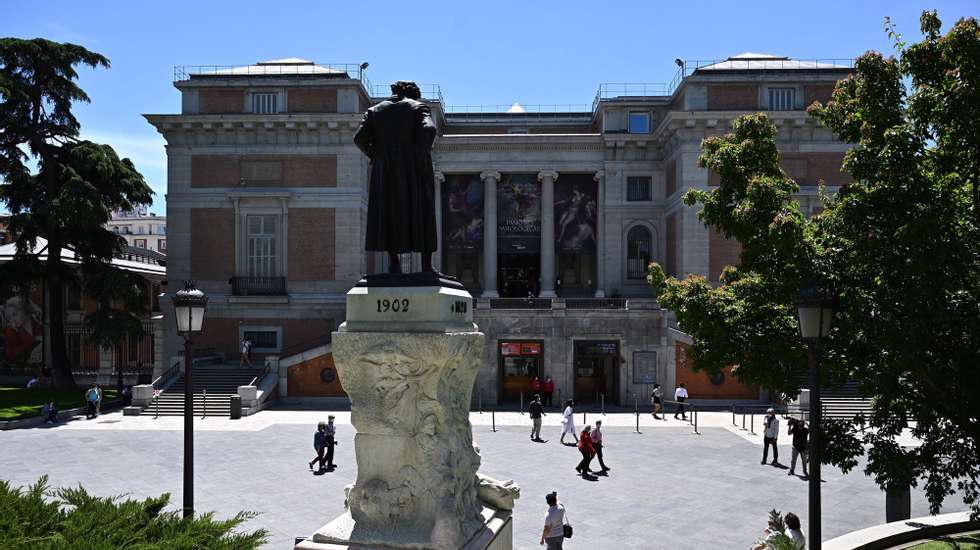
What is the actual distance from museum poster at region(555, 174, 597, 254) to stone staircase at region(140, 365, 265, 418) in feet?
60.8

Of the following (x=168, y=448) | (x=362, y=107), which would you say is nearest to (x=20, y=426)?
(x=168, y=448)

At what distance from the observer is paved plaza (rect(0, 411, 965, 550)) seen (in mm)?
13586

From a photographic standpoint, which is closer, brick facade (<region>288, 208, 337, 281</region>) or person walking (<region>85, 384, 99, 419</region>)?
person walking (<region>85, 384, 99, 419</region>)

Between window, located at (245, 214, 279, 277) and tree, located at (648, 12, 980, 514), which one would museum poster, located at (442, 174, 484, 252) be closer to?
window, located at (245, 214, 279, 277)

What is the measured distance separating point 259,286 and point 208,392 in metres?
7.66

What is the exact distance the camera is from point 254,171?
120ft

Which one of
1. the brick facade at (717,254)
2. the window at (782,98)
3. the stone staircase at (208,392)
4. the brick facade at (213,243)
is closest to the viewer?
the stone staircase at (208,392)

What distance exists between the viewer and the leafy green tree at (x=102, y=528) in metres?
6.11

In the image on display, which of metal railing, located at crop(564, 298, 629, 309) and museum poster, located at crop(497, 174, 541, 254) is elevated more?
museum poster, located at crop(497, 174, 541, 254)

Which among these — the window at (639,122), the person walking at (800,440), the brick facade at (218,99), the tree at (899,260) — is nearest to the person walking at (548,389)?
the person walking at (800,440)

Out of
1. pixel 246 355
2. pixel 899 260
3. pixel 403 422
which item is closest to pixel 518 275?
pixel 246 355

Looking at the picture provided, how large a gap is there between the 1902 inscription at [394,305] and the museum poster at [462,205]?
110 feet

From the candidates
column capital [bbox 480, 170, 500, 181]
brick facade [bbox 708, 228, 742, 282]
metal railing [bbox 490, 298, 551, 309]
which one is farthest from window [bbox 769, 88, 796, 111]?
metal railing [bbox 490, 298, 551, 309]

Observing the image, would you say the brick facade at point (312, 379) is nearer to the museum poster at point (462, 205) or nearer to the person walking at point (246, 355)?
the person walking at point (246, 355)
